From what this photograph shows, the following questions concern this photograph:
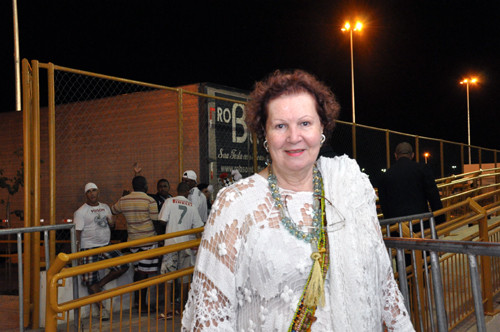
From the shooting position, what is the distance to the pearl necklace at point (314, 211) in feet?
6.16

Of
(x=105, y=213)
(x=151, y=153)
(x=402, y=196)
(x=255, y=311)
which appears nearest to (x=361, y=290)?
(x=255, y=311)

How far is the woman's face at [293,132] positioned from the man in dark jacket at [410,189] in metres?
3.86

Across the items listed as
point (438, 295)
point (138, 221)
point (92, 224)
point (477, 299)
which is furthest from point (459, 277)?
point (92, 224)

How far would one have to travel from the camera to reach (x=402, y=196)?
5.55 m

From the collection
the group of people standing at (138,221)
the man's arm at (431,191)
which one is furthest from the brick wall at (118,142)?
the man's arm at (431,191)

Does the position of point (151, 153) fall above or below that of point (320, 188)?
above

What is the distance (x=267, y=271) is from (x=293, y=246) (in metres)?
0.14

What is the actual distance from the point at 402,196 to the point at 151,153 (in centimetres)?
549

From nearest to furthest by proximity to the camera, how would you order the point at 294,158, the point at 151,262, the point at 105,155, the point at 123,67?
the point at 294,158 → the point at 151,262 → the point at 105,155 → the point at 123,67

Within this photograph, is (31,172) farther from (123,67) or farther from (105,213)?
(123,67)

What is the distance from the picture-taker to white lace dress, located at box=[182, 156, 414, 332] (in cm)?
183

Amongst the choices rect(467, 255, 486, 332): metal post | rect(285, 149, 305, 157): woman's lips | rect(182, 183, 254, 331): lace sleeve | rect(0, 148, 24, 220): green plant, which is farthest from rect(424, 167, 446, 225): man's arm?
rect(0, 148, 24, 220): green plant

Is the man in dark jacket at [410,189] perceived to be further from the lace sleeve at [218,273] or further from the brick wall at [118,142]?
the brick wall at [118,142]

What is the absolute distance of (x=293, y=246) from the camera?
1.86 meters
